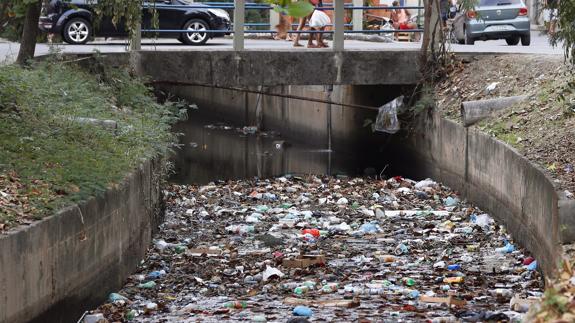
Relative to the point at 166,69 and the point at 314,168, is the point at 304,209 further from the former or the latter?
the point at 314,168

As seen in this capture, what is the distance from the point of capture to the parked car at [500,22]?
2547cm

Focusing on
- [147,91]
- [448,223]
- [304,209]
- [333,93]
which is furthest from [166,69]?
[333,93]

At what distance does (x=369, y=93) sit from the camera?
23938 millimetres

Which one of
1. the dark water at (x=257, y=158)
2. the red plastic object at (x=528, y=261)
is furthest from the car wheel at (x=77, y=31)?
the red plastic object at (x=528, y=261)

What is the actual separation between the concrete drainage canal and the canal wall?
14cm

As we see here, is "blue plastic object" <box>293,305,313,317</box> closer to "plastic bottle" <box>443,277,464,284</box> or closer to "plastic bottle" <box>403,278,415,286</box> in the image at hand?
"plastic bottle" <box>403,278,415,286</box>

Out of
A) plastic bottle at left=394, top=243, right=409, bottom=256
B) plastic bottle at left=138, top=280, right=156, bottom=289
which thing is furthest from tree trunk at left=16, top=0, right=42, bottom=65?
plastic bottle at left=394, top=243, right=409, bottom=256

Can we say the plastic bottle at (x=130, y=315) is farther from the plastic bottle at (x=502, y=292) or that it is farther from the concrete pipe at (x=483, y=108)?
the concrete pipe at (x=483, y=108)

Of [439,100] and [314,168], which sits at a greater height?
[439,100]

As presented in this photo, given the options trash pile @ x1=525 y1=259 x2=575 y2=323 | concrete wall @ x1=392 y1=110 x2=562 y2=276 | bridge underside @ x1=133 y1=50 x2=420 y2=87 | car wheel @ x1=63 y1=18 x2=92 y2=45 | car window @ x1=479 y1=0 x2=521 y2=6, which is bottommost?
concrete wall @ x1=392 y1=110 x2=562 y2=276

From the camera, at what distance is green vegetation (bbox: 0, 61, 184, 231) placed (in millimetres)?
9125

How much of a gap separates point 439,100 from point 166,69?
189 inches

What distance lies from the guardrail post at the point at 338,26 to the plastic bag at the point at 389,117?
5.11 ft

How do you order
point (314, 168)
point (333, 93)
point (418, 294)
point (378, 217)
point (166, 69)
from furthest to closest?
point (333, 93), point (314, 168), point (166, 69), point (378, 217), point (418, 294)
